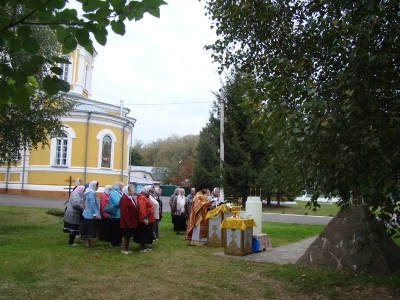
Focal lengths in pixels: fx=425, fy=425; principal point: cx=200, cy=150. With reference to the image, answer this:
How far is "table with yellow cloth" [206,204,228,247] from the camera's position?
12.3m

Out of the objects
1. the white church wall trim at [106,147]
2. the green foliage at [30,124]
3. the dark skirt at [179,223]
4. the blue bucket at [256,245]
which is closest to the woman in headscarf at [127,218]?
the blue bucket at [256,245]

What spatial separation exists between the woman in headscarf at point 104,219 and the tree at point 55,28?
28.6ft

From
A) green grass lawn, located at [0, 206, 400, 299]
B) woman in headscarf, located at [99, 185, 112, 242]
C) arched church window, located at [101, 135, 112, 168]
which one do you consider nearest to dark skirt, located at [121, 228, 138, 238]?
green grass lawn, located at [0, 206, 400, 299]

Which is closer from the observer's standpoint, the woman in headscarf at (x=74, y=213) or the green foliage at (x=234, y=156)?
the woman in headscarf at (x=74, y=213)

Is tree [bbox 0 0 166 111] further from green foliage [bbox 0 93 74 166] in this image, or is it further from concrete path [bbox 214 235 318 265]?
green foliage [bbox 0 93 74 166]

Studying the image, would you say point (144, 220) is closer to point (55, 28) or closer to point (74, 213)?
point (74, 213)

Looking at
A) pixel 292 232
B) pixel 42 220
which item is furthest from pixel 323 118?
pixel 42 220

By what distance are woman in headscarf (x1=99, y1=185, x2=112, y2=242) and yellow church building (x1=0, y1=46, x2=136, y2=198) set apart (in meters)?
19.3

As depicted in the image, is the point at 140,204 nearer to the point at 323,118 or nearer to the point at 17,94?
the point at 323,118

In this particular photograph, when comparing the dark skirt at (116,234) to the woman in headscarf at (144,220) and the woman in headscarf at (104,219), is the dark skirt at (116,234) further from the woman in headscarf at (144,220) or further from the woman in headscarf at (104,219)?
the woman in headscarf at (144,220)

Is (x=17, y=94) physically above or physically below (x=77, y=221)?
above

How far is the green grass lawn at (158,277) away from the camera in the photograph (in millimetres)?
7016

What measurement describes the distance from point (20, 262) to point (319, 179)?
644cm

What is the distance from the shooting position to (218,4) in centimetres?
786
